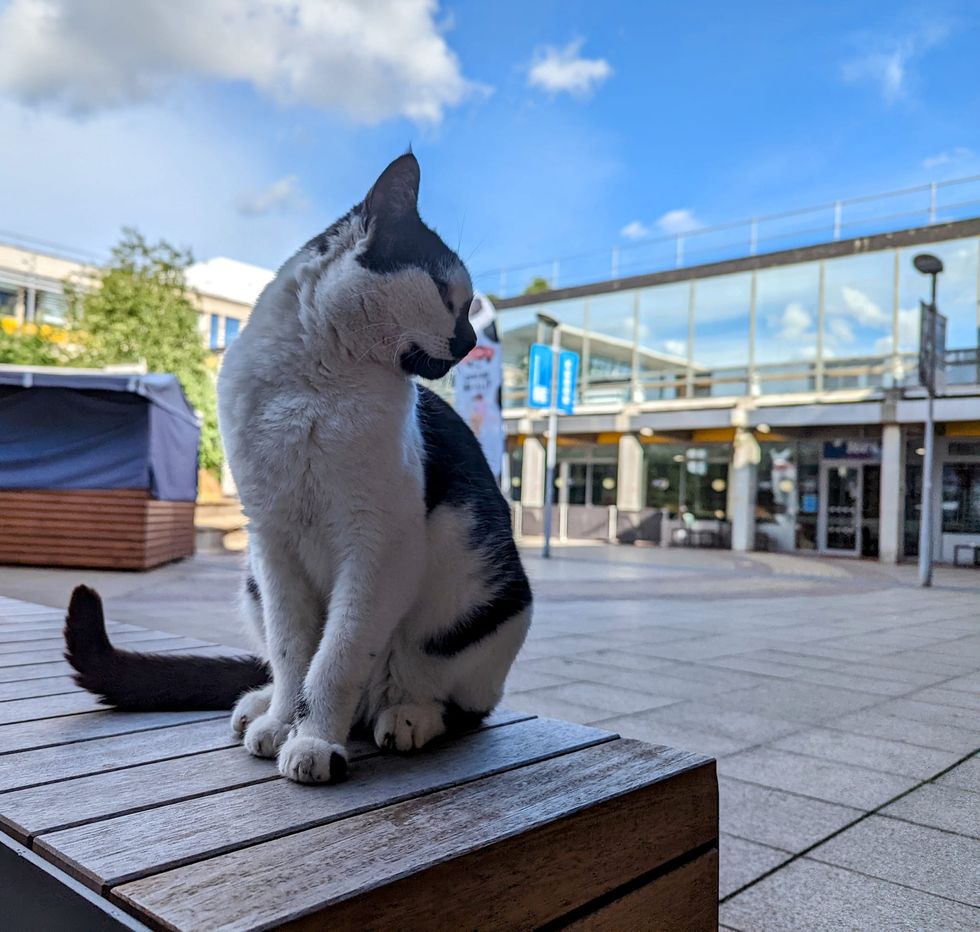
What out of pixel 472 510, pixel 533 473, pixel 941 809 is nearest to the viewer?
pixel 472 510

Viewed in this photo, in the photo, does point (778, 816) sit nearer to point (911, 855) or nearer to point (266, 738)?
point (911, 855)

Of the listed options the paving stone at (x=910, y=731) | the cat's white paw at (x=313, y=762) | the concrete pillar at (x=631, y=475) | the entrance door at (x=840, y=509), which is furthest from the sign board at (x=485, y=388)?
the concrete pillar at (x=631, y=475)

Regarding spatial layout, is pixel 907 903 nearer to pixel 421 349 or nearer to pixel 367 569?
pixel 367 569

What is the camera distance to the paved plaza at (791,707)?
2.40 m

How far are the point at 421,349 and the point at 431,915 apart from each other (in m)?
0.93

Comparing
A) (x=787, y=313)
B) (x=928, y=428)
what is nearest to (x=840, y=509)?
(x=787, y=313)

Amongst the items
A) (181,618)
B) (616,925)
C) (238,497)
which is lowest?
(181,618)

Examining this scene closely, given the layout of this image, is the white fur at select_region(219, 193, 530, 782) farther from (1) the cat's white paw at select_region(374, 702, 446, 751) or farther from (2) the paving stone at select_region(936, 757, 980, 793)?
(2) the paving stone at select_region(936, 757, 980, 793)

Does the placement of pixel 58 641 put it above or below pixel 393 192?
below

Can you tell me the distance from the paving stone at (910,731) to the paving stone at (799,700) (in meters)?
0.13

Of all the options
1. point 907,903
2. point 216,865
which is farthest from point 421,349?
point 907,903

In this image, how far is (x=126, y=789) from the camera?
1.34m

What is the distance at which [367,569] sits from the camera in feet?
4.98

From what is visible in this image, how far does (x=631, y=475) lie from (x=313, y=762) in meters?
23.6
